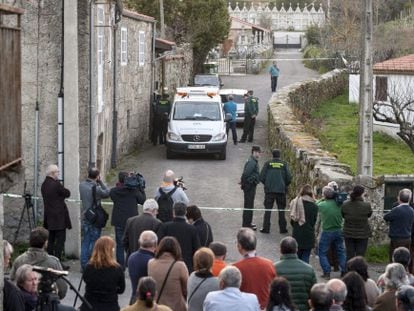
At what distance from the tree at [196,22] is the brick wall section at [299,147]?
1204cm

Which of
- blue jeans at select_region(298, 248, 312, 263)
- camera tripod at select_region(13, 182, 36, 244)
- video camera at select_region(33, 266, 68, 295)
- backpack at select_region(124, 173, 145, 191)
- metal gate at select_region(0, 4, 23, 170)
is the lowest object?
blue jeans at select_region(298, 248, 312, 263)

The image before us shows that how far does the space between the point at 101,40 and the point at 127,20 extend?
6026 mm

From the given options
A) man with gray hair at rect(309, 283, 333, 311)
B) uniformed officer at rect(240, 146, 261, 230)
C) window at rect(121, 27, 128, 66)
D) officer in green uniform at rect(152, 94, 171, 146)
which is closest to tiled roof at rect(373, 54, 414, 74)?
officer in green uniform at rect(152, 94, 171, 146)

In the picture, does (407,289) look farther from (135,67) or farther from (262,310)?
(135,67)

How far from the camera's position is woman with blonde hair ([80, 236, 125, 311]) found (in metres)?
10.0

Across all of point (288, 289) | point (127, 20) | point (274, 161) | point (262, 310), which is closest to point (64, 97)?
point (274, 161)

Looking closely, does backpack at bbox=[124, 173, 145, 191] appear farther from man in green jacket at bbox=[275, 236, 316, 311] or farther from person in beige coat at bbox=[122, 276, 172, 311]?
person in beige coat at bbox=[122, 276, 172, 311]

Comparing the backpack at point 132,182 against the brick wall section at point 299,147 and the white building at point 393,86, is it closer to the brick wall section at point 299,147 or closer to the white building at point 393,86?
the brick wall section at point 299,147

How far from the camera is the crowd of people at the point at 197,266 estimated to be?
8.96 m

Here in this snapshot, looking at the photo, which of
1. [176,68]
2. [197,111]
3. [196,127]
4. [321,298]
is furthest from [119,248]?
[176,68]

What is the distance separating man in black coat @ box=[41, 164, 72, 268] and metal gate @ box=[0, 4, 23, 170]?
6.28m

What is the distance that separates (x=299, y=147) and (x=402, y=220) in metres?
5.67

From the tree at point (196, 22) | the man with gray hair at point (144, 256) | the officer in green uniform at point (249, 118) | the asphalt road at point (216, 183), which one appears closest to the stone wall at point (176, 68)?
the tree at point (196, 22)

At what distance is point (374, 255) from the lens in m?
Result: 16.0
